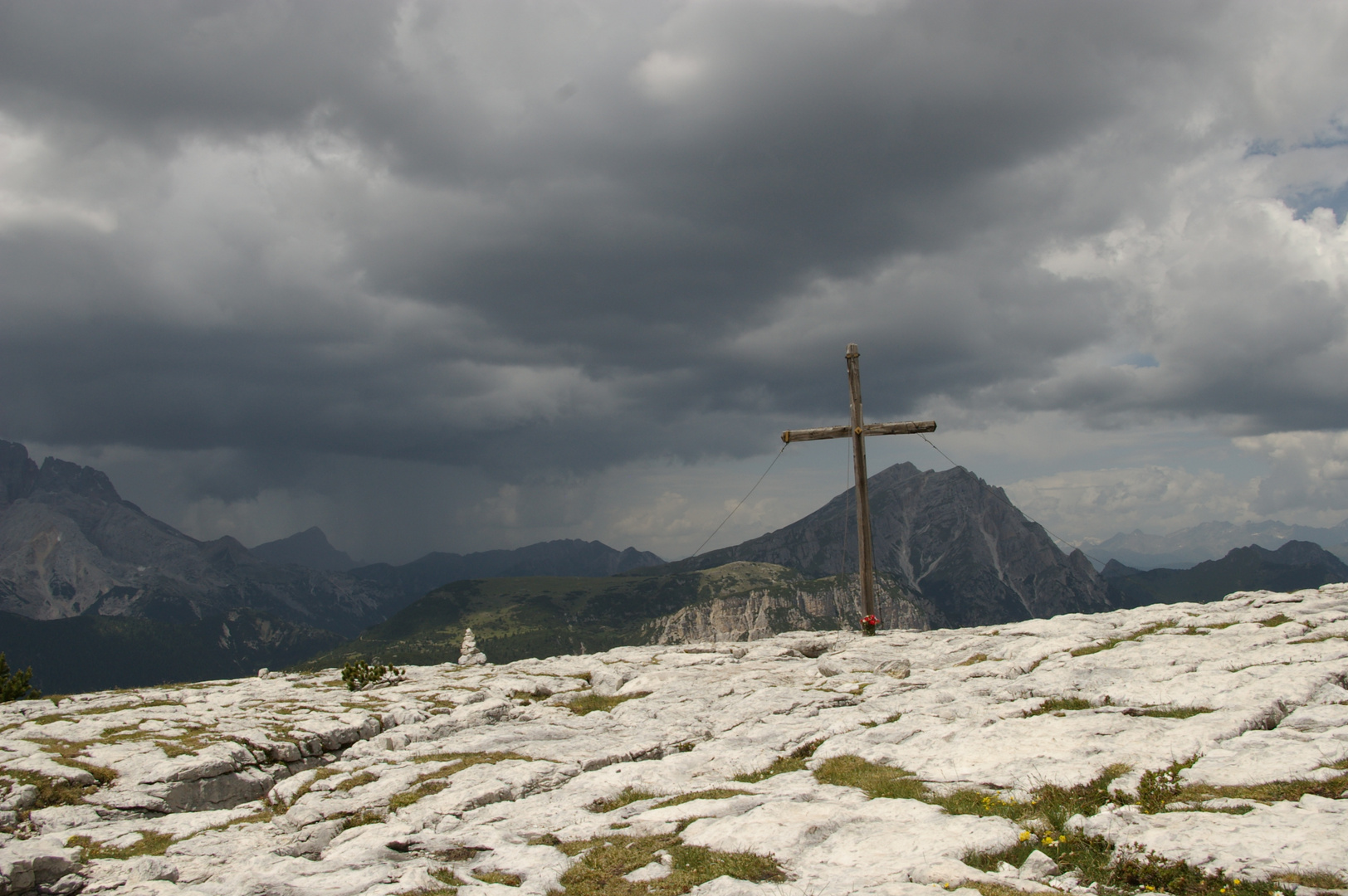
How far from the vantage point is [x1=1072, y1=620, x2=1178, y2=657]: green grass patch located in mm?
27938

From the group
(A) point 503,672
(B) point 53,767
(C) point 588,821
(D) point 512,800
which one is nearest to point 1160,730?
(C) point 588,821

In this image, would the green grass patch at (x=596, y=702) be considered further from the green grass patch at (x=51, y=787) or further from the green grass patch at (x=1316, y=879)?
the green grass patch at (x=1316, y=879)

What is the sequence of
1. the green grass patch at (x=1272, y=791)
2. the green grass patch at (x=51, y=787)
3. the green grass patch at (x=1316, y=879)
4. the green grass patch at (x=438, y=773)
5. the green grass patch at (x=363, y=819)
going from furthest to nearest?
1. the green grass patch at (x=51, y=787)
2. the green grass patch at (x=438, y=773)
3. the green grass patch at (x=363, y=819)
4. the green grass patch at (x=1272, y=791)
5. the green grass patch at (x=1316, y=879)

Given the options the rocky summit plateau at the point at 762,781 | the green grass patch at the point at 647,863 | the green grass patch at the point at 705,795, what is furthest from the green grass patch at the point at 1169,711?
the green grass patch at the point at 647,863

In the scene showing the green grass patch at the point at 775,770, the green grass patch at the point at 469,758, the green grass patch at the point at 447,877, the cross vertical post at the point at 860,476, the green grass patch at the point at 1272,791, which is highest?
the cross vertical post at the point at 860,476

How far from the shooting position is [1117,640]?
29.5m

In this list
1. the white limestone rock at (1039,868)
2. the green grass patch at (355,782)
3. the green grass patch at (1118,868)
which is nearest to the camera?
the green grass patch at (1118,868)

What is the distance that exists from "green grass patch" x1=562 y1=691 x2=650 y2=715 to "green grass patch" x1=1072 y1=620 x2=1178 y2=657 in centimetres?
1813

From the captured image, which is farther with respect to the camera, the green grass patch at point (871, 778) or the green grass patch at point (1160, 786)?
the green grass patch at point (871, 778)

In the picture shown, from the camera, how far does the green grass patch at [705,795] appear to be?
16728mm

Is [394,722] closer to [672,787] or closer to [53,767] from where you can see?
[53,767]

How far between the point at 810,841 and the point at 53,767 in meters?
23.8

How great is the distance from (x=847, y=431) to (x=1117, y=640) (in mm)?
19097

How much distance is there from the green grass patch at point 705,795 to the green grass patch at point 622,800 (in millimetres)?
960
